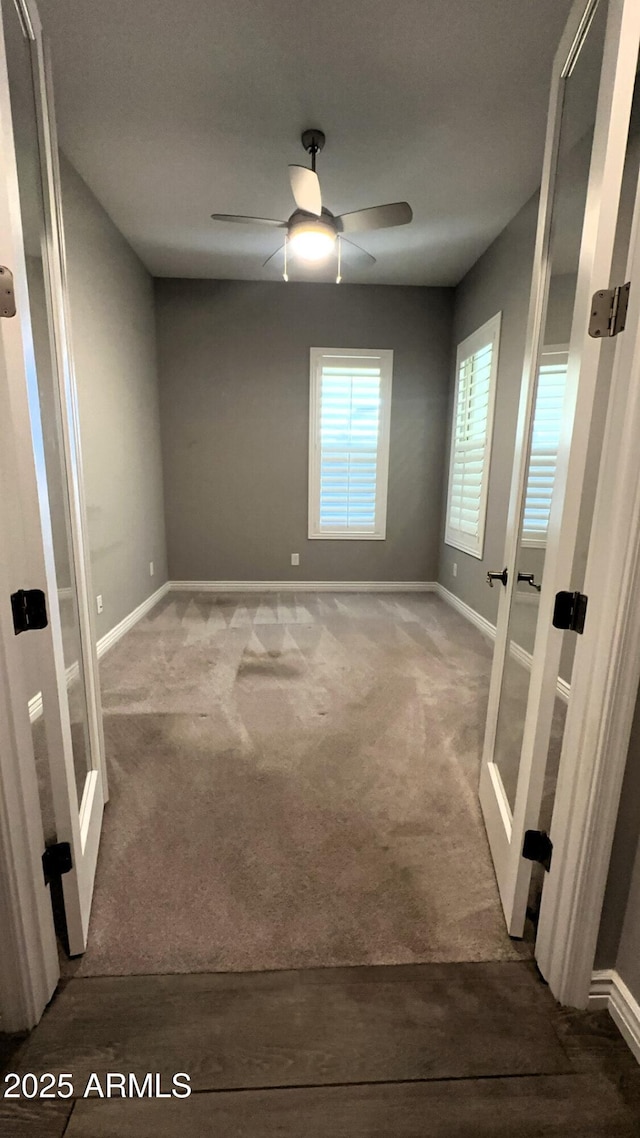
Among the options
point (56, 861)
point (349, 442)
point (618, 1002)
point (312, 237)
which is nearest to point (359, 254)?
point (312, 237)

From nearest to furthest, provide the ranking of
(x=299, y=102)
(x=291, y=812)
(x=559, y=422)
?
1. (x=559, y=422)
2. (x=291, y=812)
3. (x=299, y=102)

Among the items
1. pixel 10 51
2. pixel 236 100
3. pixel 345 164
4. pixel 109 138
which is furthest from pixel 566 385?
pixel 109 138

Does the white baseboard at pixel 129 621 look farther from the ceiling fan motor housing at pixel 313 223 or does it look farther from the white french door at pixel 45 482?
the ceiling fan motor housing at pixel 313 223

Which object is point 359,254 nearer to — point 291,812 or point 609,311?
point 609,311

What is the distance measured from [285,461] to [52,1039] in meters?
4.29

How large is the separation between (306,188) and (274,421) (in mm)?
2432

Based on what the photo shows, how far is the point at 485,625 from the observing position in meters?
3.72

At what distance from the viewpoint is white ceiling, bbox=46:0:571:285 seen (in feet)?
6.03

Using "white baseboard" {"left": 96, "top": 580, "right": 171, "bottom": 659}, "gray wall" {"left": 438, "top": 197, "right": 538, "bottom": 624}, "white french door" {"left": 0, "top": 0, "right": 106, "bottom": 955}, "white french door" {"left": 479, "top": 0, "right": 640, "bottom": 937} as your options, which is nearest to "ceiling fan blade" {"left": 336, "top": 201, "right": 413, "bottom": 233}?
"gray wall" {"left": 438, "top": 197, "right": 538, "bottom": 624}

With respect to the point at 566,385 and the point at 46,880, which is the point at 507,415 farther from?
the point at 46,880

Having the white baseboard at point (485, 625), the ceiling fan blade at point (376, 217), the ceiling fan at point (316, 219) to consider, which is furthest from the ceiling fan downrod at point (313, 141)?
the white baseboard at point (485, 625)

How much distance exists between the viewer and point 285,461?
474 cm

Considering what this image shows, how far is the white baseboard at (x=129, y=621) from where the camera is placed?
3246 millimetres

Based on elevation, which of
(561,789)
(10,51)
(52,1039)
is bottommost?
(52,1039)
